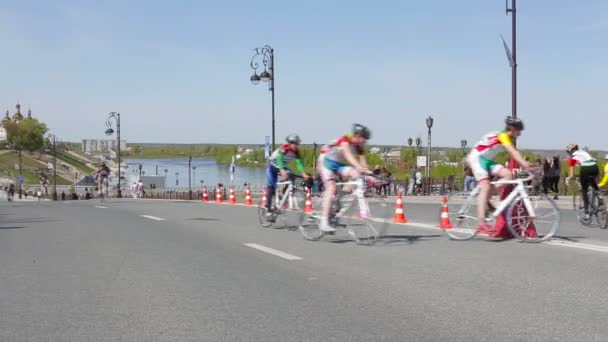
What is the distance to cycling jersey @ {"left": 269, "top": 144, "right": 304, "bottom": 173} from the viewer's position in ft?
36.9

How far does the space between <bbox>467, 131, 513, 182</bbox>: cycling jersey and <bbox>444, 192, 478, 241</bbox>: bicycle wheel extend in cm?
41

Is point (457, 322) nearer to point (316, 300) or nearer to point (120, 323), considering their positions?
point (316, 300)

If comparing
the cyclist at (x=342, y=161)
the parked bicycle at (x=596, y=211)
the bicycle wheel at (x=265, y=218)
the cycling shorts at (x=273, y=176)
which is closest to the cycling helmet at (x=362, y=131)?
the cyclist at (x=342, y=161)

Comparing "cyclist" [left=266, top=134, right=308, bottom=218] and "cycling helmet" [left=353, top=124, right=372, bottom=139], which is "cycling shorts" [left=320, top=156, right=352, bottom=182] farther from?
"cyclist" [left=266, top=134, right=308, bottom=218]

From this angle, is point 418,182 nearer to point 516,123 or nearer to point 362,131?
point 516,123

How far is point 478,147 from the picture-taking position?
928cm

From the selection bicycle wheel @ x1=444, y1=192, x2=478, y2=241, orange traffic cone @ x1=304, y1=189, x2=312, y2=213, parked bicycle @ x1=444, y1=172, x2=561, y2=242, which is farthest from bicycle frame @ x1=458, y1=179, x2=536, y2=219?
orange traffic cone @ x1=304, y1=189, x2=312, y2=213

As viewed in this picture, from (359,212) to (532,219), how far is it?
236 centimetres

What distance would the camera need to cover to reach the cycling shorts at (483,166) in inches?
366

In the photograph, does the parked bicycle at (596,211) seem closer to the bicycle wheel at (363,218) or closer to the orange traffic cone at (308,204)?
the bicycle wheel at (363,218)

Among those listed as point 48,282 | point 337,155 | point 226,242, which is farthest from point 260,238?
point 48,282

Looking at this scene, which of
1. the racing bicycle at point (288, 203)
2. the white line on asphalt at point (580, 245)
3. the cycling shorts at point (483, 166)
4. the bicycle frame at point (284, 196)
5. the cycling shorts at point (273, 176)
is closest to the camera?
the white line on asphalt at point (580, 245)

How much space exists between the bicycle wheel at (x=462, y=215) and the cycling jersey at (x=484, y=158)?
41cm

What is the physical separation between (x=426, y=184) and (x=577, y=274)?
31.6m
